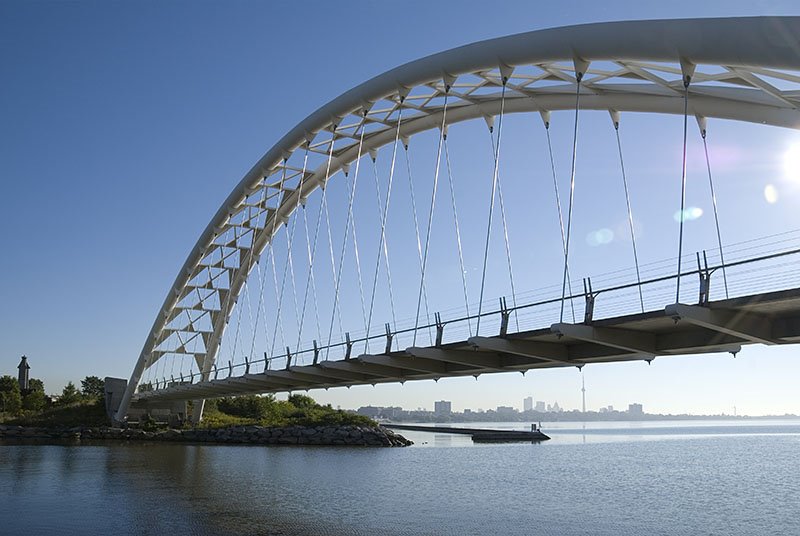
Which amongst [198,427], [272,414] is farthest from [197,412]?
[272,414]

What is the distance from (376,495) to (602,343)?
13584 millimetres

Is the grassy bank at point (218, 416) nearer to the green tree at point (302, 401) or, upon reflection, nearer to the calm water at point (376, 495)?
the green tree at point (302, 401)

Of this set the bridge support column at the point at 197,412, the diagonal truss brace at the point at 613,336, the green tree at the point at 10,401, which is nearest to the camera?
the diagonal truss brace at the point at 613,336

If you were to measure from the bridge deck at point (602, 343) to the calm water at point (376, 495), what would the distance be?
14.2 feet

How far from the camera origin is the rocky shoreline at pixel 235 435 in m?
57.3

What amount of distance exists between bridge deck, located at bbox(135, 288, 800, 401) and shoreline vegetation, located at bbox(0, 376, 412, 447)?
30.6 metres

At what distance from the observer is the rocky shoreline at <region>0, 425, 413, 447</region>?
5734cm

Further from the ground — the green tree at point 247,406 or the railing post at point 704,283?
the railing post at point 704,283

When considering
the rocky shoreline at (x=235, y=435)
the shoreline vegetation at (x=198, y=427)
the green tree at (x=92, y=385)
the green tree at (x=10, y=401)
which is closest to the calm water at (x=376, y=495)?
the rocky shoreline at (x=235, y=435)

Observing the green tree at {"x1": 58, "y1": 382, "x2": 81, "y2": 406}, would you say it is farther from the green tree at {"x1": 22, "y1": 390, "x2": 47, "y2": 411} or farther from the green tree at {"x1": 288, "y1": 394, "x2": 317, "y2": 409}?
the green tree at {"x1": 288, "y1": 394, "x2": 317, "y2": 409}

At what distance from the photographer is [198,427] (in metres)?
61.7

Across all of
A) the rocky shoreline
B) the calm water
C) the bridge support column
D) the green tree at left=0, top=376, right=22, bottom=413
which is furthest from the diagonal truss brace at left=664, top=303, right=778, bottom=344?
the green tree at left=0, top=376, right=22, bottom=413

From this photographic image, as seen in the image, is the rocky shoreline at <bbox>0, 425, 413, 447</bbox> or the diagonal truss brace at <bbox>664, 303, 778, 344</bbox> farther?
the rocky shoreline at <bbox>0, 425, 413, 447</bbox>

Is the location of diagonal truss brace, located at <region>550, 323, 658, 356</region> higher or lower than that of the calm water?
higher
